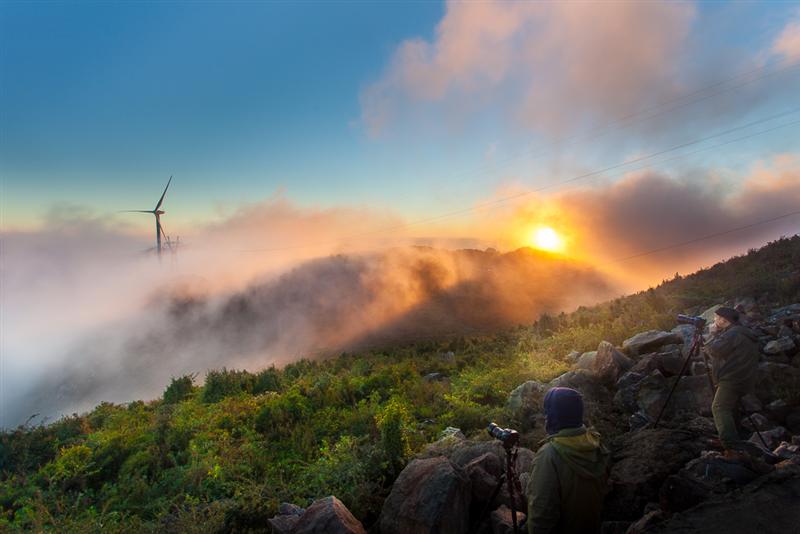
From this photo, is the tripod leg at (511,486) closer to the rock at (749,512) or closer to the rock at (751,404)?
the rock at (749,512)

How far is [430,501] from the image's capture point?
586cm

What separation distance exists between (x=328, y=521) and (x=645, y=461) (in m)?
4.51

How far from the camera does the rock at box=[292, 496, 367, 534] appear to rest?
5.68 metres

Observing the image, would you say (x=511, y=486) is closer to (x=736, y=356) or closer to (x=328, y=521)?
(x=328, y=521)

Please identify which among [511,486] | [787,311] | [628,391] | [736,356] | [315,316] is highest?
[315,316]

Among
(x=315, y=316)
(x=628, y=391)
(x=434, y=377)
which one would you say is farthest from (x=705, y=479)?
(x=315, y=316)

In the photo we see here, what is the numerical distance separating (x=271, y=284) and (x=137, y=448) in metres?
42.0

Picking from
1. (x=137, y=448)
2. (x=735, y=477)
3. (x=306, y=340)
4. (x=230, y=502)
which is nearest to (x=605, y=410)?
(x=735, y=477)

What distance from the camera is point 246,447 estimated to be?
437 inches

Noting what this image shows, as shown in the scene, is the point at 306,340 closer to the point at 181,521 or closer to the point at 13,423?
the point at 13,423

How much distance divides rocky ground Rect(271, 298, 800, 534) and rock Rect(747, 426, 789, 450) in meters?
0.02

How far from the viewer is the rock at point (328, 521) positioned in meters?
5.68

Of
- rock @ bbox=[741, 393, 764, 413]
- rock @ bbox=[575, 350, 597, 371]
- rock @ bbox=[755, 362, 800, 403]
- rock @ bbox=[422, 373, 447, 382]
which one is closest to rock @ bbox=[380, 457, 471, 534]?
rock @ bbox=[741, 393, 764, 413]

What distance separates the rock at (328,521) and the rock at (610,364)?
7.12 m
